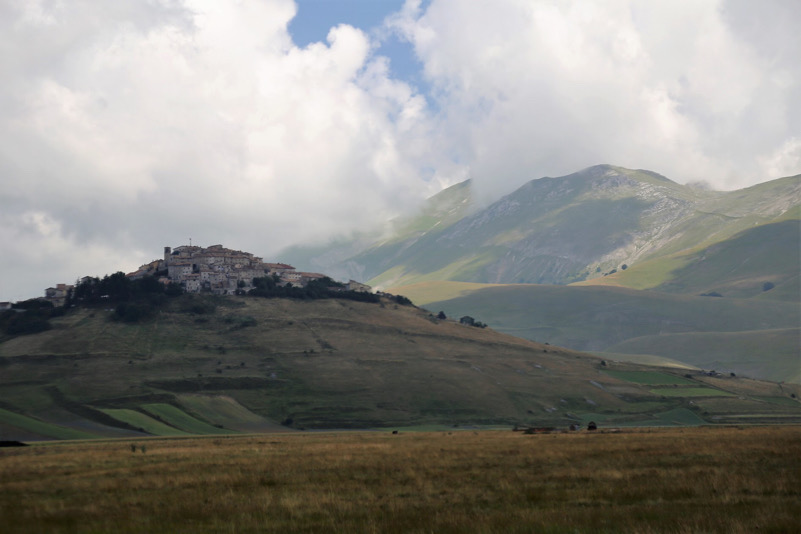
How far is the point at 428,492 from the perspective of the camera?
110 feet

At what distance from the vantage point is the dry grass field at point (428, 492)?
25875 millimetres

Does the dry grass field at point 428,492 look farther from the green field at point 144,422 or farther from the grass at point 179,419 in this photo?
the grass at point 179,419

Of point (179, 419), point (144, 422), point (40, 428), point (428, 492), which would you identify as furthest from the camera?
point (179, 419)

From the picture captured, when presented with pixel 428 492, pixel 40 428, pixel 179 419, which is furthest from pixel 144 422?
pixel 428 492

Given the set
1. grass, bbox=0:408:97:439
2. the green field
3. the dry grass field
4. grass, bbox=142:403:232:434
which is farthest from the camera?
grass, bbox=142:403:232:434

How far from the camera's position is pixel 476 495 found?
32219mm

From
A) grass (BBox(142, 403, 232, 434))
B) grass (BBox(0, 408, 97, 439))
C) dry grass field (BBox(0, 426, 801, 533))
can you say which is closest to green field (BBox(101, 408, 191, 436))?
grass (BBox(142, 403, 232, 434))

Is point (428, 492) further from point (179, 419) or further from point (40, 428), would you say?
point (179, 419)

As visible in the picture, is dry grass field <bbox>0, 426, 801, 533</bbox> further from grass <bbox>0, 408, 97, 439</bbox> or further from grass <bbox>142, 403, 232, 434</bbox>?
grass <bbox>142, 403, 232, 434</bbox>

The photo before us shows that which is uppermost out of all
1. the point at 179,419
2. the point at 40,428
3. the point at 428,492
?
the point at 40,428

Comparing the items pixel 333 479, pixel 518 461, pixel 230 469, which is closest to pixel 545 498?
pixel 333 479

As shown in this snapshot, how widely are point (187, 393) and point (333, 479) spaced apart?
5970 inches

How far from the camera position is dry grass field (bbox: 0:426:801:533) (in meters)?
25.9

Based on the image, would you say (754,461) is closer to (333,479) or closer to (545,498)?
(545,498)
